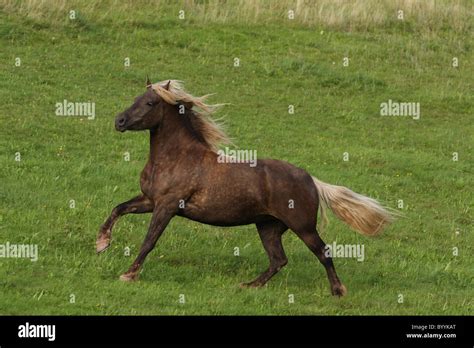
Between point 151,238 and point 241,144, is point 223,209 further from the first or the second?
point 241,144

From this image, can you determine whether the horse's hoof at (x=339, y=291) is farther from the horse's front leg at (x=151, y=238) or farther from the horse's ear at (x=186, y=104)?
the horse's ear at (x=186, y=104)

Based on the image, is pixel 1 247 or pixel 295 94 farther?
pixel 295 94

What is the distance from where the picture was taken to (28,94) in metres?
23.2

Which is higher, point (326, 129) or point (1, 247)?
point (326, 129)

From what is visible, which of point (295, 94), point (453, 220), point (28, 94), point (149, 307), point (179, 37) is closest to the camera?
point (149, 307)

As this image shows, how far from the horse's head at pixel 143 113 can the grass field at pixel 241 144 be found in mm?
1817

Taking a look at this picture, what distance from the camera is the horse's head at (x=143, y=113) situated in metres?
13.9

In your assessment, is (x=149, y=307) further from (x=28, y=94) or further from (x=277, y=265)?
(x=28, y=94)

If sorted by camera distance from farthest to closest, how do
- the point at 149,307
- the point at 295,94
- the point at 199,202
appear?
the point at 295,94
the point at 199,202
the point at 149,307

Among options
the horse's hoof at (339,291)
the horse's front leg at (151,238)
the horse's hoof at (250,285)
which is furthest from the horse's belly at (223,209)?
the horse's hoof at (339,291)

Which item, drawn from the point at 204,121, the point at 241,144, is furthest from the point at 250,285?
the point at 241,144

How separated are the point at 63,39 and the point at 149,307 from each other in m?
15.5

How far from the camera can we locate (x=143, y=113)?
45.8 feet

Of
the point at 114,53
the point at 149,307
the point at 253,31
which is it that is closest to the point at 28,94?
the point at 114,53
